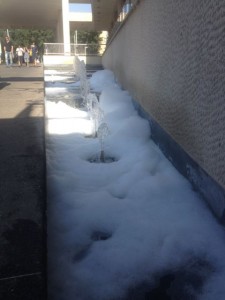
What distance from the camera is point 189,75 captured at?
3361 millimetres

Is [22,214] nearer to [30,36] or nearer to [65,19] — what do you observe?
[65,19]

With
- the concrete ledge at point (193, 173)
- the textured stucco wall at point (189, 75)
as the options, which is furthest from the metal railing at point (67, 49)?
the concrete ledge at point (193, 173)

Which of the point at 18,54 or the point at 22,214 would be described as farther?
the point at 18,54

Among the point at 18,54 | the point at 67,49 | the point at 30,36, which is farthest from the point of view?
the point at 30,36

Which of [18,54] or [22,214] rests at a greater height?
[18,54]

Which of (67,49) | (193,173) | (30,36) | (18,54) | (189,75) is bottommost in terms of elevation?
(193,173)

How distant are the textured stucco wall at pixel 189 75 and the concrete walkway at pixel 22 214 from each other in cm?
145

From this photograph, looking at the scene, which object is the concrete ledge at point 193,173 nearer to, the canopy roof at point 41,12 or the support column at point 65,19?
the canopy roof at point 41,12

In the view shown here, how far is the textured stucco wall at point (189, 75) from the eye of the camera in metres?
2.73

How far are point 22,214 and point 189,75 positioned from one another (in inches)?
83.4

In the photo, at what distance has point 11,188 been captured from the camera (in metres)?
2.58

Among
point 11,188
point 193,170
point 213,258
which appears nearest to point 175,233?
point 213,258

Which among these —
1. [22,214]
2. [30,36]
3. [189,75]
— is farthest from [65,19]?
[30,36]

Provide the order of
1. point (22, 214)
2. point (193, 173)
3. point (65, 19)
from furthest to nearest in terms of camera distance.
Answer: point (65, 19)
point (193, 173)
point (22, 214)
